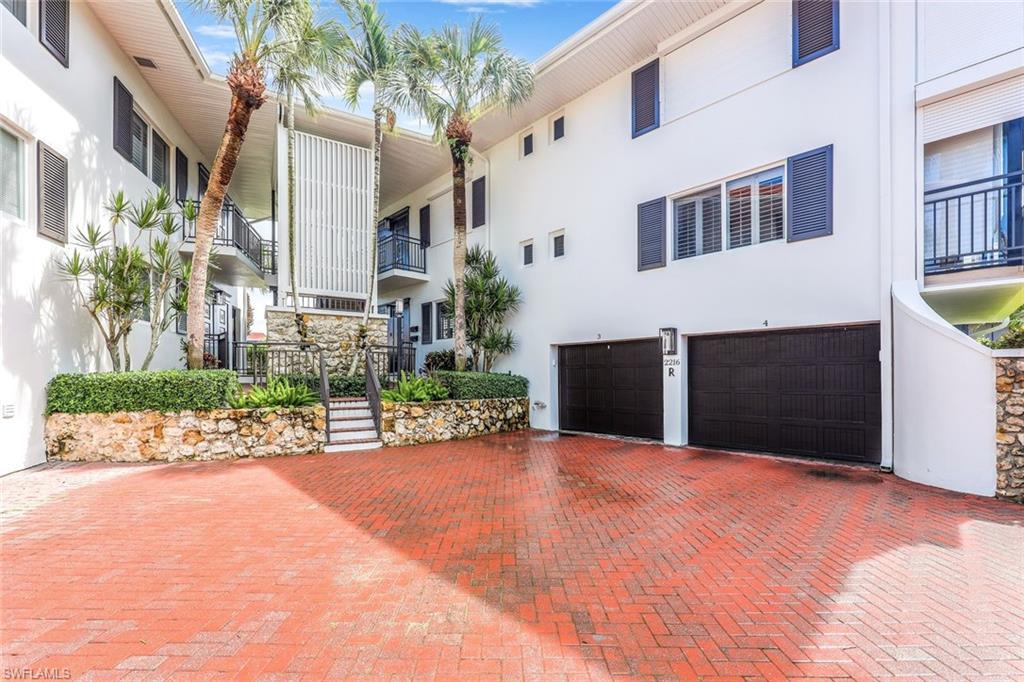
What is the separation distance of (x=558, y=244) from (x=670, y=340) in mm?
4396

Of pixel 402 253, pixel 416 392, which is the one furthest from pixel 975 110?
pixel 402 253

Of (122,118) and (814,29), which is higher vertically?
(814,29)

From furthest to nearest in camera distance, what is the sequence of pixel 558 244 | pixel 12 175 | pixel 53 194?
pixel 558 244
pixel 53 194
pixel 12 175

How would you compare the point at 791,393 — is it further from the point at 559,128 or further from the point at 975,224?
the point at 559,128

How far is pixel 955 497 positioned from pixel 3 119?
45.5 ft

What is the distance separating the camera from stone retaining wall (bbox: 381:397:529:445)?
10.0 meters

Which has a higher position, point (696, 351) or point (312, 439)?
point (696, 351)

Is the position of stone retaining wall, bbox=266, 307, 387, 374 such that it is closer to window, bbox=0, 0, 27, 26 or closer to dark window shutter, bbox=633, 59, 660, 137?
window, bbox=0, 0, 27, 26

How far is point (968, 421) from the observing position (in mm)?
6199

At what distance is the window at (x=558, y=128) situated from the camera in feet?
41.7

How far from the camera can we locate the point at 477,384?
11578 millimetres

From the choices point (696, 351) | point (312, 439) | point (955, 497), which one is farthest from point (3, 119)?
point (955, 497)

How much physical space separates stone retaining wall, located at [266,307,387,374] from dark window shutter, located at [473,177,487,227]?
14.3 ft

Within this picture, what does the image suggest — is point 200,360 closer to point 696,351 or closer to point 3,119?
point 3,119
